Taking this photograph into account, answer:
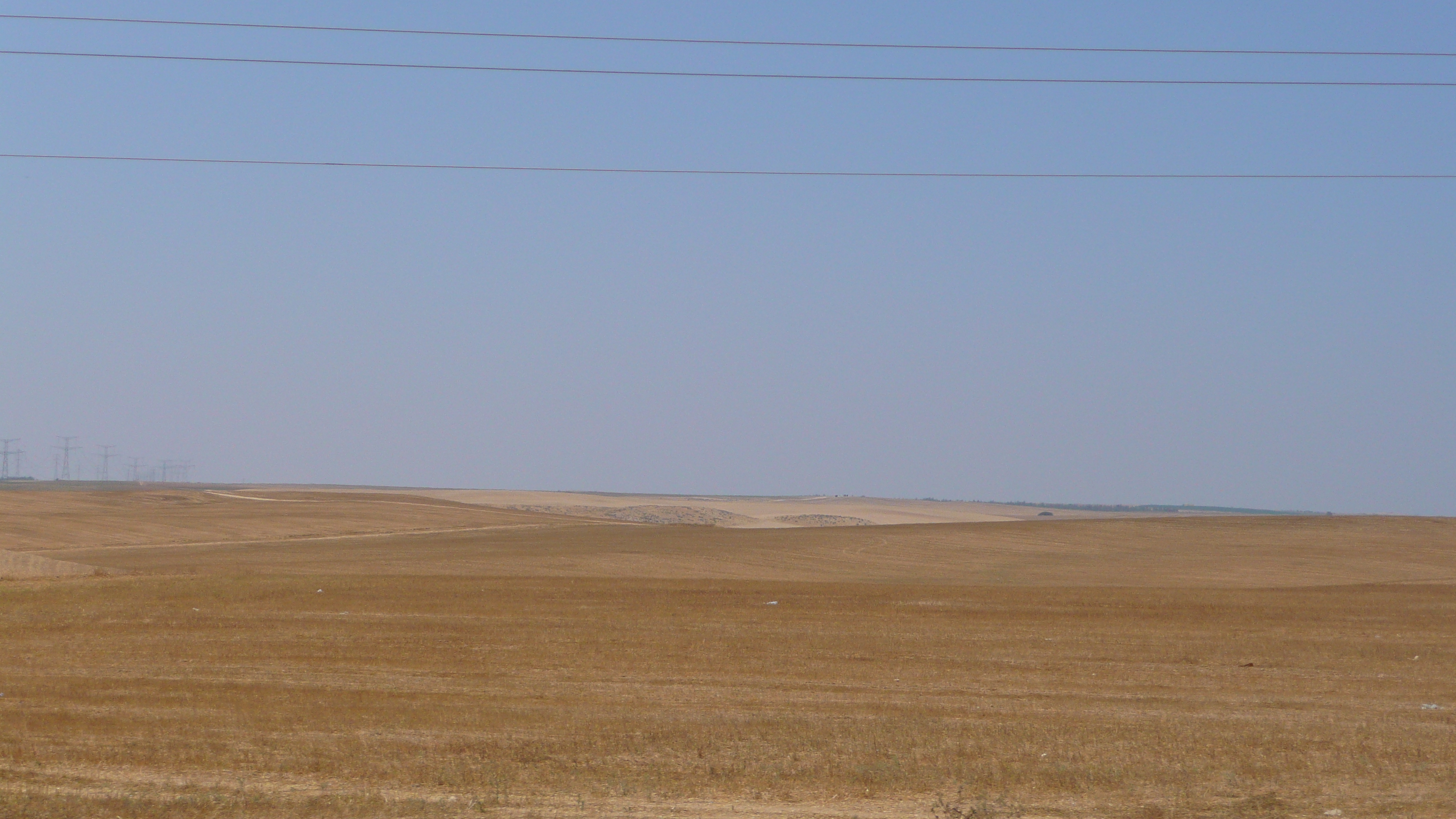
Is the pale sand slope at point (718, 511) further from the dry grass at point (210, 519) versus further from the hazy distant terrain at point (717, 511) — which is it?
the dry grass at point (210, 519)

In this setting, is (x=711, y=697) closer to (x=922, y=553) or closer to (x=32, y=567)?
(x=32, y=567)

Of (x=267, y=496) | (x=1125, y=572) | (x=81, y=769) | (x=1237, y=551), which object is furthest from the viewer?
A: (x=267, y=496)

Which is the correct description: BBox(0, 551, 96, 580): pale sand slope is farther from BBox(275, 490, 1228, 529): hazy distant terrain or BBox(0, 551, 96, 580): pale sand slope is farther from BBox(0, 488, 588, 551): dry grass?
BBox(275, 490, 1228, 529): hazy distant terrain

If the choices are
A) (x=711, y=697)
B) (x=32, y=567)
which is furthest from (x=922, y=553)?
(x=711, y=697)

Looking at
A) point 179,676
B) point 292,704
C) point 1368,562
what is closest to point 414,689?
point 292,704

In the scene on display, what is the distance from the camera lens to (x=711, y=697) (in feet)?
57.8

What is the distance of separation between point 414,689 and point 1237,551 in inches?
1672

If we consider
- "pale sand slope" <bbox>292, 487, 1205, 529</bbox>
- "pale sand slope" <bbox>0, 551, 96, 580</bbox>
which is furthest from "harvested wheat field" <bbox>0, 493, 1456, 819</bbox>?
"pale sand slope" <bbox>292, 487, 1205, 529</bbox>

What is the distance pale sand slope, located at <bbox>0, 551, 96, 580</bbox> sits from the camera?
3394cm

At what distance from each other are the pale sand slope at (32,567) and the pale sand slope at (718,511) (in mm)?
64516

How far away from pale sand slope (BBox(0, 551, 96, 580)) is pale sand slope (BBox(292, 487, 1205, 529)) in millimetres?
64516

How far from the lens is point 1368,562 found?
159ft

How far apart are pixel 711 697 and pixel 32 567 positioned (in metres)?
25.0

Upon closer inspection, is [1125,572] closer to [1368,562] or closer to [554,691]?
[1368,562]
